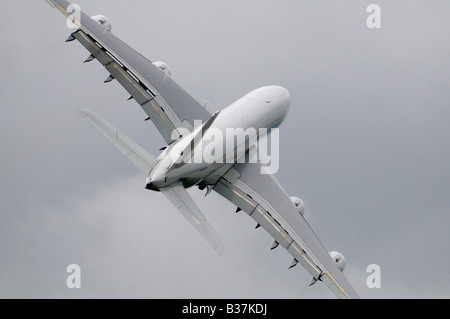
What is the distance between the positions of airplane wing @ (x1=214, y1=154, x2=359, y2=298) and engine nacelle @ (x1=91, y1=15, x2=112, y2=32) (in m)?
13.8

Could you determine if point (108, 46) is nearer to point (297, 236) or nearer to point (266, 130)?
point (266, 130)

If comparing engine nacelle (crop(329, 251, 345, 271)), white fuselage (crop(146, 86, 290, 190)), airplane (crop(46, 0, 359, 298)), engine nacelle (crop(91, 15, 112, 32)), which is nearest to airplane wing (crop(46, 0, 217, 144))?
airplane (crop(46, 0, 359, 298))

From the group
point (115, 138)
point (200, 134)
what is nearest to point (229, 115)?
point (200, 134)

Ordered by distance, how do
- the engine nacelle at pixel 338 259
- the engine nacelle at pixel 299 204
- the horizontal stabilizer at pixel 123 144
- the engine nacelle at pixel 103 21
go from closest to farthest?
the horizontal stabilizer at pixel 123 144 → the engine nacelle at pixel 338 259 → the engine nacelle at pixel 299 204 → the engine nacelle at pixel 103 21

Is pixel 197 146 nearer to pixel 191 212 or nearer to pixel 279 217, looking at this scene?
pixel 191 212

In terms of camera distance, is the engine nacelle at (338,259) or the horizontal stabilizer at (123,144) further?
the engine nacelle at (338,259)

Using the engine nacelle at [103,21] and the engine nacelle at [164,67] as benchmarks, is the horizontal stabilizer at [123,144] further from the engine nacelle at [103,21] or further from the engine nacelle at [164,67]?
the engine nacelle at [103,21]

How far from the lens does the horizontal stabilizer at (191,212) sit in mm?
65969

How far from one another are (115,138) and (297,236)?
1399cm

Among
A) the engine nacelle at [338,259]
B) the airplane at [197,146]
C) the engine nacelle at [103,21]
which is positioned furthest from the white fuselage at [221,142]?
the engine nacelle at [103,21]

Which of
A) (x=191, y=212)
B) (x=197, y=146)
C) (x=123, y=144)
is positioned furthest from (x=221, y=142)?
(x=123, y=144)

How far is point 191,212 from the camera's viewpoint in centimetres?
6812

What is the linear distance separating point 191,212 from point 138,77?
1299 centimetres

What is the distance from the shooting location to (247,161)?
75750mm
